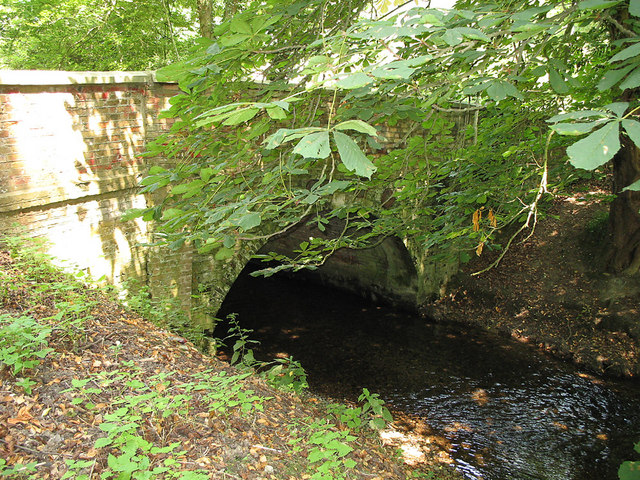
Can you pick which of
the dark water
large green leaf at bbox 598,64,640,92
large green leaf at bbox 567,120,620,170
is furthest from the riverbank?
large green leaf at bbox 567,120,620,170

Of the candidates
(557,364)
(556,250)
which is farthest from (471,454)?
(556,250)

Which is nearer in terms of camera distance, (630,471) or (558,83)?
(558,83)

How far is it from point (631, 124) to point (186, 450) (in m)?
2.80

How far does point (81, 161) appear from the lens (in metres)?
4.63

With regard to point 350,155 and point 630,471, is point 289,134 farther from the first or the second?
point 630,471

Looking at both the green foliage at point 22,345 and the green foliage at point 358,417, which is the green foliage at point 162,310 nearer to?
the green foliage at point 22,345

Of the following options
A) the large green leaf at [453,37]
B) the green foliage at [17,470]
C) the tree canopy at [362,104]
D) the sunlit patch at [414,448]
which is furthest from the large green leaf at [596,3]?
the sunlit patch at [414,448]

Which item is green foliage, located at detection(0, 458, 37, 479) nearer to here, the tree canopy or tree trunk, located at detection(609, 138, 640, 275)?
the tree canopy

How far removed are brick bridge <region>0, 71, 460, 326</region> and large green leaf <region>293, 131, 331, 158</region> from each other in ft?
11.5

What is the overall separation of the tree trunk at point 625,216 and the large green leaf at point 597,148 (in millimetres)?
4775

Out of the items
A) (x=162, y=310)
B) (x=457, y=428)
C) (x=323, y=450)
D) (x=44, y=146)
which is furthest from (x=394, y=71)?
(x=457, y=428)

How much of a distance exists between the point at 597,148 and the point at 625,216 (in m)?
6.97

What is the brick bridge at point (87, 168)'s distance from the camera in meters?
4.16

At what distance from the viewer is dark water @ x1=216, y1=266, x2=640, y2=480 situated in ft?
17.6
